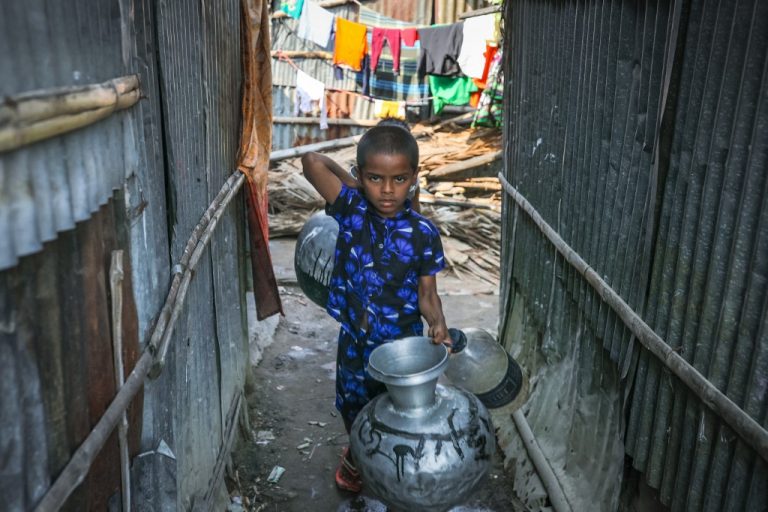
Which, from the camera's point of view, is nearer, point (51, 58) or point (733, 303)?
point (51, 58)

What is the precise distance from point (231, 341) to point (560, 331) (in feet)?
6.44

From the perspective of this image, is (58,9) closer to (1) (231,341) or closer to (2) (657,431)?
(2) (657,431)

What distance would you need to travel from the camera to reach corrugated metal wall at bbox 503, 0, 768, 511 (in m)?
2.01

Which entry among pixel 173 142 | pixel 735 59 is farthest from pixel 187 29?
pixel 735 59

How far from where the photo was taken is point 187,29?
2916 millimetres

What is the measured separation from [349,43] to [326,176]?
10.2 metres

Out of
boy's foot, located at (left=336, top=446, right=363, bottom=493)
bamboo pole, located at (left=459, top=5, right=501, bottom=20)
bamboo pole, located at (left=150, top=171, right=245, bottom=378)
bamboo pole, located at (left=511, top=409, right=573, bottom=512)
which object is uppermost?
bamboo pole, located at (left=459, top=5, right=501, bottom=20)

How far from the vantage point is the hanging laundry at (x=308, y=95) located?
519 inches

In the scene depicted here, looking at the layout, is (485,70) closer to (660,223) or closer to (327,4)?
(327,4)

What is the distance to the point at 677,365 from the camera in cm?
235

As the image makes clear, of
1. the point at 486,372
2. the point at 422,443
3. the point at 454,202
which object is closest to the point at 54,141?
the point at 422,443

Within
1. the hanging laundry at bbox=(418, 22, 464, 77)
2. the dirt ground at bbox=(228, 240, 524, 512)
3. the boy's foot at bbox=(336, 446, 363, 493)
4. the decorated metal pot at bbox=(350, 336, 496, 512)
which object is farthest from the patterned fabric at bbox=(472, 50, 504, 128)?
the decorated metal pot at bbox=(350, 336, 496, 512)

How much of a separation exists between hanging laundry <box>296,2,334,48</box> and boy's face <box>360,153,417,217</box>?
411 inches

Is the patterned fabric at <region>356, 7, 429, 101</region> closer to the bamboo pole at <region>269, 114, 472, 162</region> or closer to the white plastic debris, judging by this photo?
the bamboo pole at <region>269, 114, 472, 162</region>
